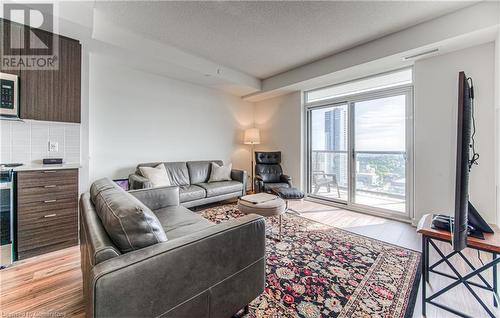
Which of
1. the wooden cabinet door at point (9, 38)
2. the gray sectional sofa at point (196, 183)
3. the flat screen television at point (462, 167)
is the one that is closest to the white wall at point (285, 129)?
the gray sectional sofa at point (196, 183)

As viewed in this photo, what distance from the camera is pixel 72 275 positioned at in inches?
72.9

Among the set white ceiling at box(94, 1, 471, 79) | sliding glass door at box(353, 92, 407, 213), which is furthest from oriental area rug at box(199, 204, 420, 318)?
white ceiling at box(94, 1, 471, 79)

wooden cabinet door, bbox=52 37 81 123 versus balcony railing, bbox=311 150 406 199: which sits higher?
wooden cabinet door, bbox=52 37 81 123

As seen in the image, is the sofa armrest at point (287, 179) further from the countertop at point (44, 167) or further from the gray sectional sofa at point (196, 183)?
the countertop at point (44, 167)

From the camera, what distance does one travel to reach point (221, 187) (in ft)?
12.6

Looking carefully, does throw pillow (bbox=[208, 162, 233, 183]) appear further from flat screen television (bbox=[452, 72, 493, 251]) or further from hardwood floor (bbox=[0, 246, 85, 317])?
flat screen television (bbox=[452, 72, 493, 251])

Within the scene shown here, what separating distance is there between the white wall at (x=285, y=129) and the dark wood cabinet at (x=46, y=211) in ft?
12.7

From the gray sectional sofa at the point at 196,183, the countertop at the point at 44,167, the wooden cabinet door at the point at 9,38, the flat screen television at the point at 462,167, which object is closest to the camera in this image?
the flat screen television at the point at 462,167

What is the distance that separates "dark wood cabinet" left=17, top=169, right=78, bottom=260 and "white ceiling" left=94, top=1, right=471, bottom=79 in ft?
6.68

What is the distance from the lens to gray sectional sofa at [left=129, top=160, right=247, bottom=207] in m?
3.33

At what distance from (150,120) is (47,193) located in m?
2.04

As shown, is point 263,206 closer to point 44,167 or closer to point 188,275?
point 188,275

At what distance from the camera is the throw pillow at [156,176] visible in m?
3.29

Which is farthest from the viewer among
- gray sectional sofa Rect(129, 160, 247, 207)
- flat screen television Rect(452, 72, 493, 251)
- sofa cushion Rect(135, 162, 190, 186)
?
sofa cushion Rect(135, 162, 190, 186)
